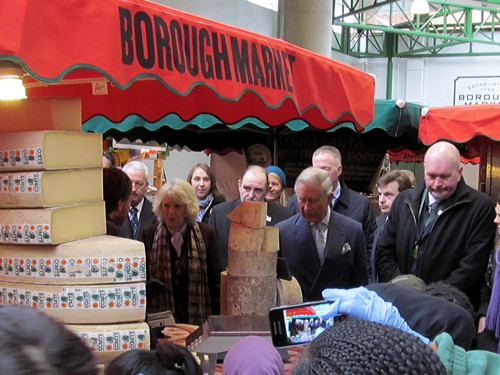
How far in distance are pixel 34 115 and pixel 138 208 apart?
300cm

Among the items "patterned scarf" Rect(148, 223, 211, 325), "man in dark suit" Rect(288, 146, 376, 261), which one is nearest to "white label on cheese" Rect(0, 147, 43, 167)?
"patterned scarf" Rect(148, 223, 211, 325)

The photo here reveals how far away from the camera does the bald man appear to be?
3887 mm

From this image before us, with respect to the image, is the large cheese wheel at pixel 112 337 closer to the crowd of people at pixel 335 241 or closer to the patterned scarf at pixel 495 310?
the crowd of people at pixel 335 241

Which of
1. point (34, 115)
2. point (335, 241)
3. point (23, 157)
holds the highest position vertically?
point (34, 115)

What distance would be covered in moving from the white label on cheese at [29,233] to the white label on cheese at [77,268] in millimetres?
67

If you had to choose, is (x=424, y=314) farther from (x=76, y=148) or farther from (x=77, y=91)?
(x=77, y=91)

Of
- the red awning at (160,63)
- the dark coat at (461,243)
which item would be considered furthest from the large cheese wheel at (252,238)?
the dark coat at (461,243)

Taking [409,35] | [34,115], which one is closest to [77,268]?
[34,115]

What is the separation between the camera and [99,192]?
99.8 inches

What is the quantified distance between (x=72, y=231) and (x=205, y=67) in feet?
2.72

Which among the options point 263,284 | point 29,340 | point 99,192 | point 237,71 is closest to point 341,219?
point 263,284

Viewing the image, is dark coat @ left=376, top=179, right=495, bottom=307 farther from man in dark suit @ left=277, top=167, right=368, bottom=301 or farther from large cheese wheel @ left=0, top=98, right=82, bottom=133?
large cheese wheel @ left=0, top=98, right=82, bottom=133

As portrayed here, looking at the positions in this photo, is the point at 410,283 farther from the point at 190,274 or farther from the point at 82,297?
the point at 190,274

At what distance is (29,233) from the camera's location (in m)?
2.25
